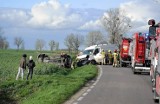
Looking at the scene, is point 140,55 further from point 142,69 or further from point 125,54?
point 125,54

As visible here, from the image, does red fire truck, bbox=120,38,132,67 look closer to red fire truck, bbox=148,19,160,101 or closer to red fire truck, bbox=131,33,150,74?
red fire truck, bbox=131,33,150,74

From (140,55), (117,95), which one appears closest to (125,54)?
(140,55)

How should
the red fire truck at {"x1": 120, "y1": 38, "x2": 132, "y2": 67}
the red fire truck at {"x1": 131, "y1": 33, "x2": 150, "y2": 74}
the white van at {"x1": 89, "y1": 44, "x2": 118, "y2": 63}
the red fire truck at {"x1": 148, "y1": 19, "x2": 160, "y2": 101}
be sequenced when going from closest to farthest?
the red fire truck at {"x1": 148, "y1": 19, "x2": 160, "y2": 101} → the red fire truck at {"x1": 131, "y1": 33, "x2": 150, "y2": 74} → the red fire truck at {"x1": 120, "y1": 38, "x2": 132, "y2": 67} → the white van at {"x1": 89, "y1": 44, "x2": 118, "y2": 63}

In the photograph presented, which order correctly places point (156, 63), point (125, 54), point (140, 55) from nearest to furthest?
point (156, 63), point (140, 55), point (125, 54)

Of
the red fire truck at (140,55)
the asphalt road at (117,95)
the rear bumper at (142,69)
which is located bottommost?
the asphalt road at (117,95)

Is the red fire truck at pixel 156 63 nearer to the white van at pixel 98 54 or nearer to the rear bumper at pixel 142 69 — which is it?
the rear bumper at pixel 142 69

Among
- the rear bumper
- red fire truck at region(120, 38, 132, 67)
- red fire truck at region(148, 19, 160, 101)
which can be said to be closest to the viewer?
red fire truck at region(148, 19, 160, 101)

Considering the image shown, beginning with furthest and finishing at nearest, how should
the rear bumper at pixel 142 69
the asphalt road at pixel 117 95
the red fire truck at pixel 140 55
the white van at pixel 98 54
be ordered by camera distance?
the white van at pixel 98 54, the rear bumper at pixel 142 69, the red fire truck at pixel 140 55, the asphalt road at pixel 117 95

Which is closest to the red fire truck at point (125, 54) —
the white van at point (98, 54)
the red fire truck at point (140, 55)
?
the white van at point (98, 54)

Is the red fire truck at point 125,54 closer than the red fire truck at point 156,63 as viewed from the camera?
No

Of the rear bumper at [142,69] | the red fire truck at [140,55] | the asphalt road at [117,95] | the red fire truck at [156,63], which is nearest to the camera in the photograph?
the red fire truck at [156,63]

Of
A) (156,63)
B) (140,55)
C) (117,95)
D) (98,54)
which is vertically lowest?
(117,95)

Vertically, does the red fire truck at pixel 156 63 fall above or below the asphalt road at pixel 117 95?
above

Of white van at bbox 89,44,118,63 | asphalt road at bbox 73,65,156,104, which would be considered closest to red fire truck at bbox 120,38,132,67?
white van at bbox 89,44,118,63
